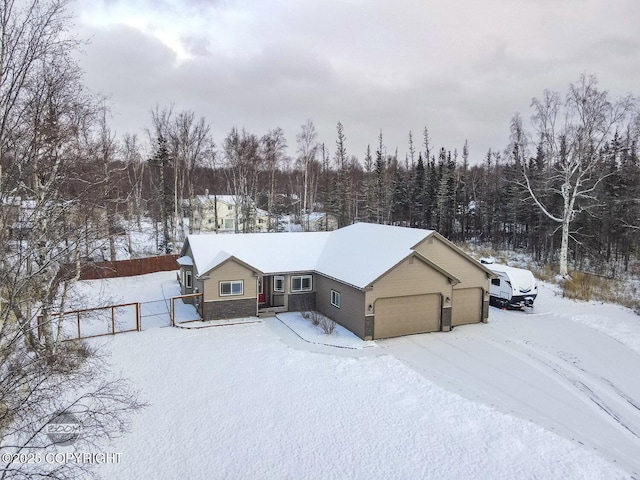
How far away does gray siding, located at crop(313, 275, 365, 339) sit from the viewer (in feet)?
52.5

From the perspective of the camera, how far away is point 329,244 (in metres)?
21.8

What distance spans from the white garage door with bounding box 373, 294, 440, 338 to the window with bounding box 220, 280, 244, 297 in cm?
650

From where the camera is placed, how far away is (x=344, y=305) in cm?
1728

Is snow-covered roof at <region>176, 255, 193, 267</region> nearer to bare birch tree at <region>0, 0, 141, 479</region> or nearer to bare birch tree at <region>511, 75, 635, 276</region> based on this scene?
bare birch tree at <region>0, 0, 141, 479</region>

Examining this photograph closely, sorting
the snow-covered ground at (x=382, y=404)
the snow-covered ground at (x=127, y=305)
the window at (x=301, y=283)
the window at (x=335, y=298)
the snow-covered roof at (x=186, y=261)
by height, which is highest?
the snow-covered roof at (x=186, y=261)

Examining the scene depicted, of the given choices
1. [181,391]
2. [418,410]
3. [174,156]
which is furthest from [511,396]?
[174,156]

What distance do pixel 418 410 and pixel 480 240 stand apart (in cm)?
4170

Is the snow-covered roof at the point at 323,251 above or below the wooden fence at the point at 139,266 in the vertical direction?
above

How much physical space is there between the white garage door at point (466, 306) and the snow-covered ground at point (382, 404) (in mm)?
1425

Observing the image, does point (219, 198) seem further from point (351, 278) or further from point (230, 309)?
point (351, 278)

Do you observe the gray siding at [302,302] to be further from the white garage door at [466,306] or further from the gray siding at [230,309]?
the white garage door at [466,306]

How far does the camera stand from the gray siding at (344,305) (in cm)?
1599

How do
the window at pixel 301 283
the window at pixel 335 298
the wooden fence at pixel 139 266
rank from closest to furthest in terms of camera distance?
the window at pixel 335 298 < the window at pixel 301 283 < the wooden fence at pixel 139 266

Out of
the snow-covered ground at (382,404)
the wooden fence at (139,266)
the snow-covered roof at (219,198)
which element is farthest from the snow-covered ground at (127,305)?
the snow-covered roof at (219,198)
